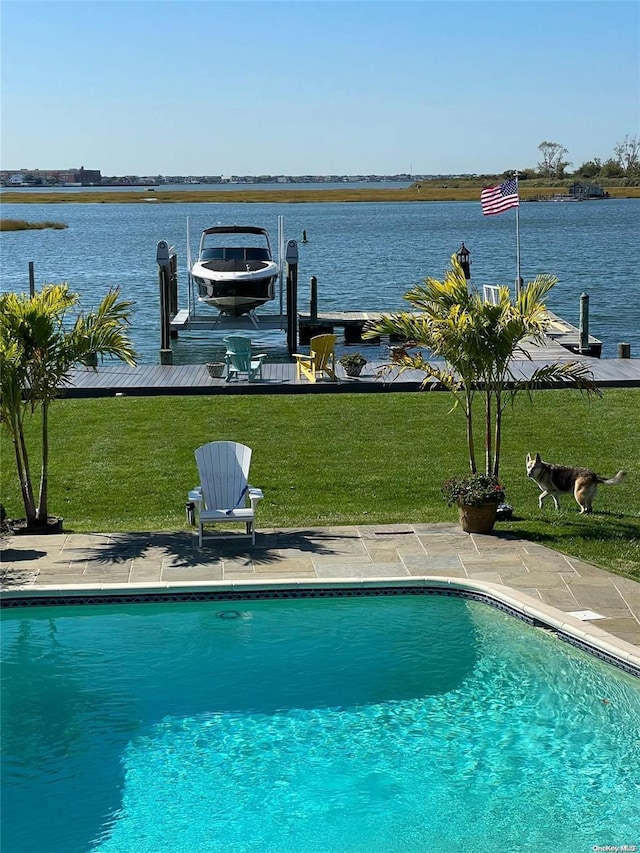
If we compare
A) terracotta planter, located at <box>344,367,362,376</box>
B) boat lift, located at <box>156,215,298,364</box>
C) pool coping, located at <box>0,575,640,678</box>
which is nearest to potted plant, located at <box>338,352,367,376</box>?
Answer: terracotta planter, located at <box>344,367,362,376</box>

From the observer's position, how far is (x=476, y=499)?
38.0 feet

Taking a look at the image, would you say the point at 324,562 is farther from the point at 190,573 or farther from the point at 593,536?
the point at 593,536

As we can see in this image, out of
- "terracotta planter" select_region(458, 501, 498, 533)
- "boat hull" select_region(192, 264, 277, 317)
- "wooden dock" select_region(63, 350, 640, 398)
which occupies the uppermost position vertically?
"boat hull" select_region(192, 264, 277, 317)

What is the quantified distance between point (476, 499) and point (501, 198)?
15590 mm

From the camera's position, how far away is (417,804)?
7.36 meters

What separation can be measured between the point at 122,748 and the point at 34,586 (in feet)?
8.51

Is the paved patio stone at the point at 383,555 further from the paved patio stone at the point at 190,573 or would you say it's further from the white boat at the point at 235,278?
the white boat at the point at 235,278

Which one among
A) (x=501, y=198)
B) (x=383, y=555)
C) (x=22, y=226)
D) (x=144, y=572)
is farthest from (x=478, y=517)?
(x=22, y=226)

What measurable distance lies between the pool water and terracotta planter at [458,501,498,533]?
1578mm

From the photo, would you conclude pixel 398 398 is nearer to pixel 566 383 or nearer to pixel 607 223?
pixel 566 383

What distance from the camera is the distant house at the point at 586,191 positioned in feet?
541

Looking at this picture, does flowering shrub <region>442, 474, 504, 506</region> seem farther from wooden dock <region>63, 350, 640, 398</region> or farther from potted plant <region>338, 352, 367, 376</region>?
potted plant <region>338, 352, 367, 376</region>

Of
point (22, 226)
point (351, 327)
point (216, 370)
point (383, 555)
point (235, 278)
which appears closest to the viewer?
point (383, 555)

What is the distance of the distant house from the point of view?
165 metres
